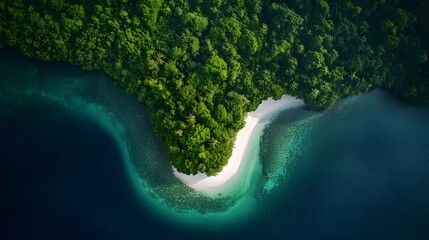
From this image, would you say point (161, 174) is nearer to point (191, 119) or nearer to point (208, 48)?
point (191, 119)

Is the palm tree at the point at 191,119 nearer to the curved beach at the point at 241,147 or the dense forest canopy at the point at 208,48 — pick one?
the dense forest canopy at the point at 208,48

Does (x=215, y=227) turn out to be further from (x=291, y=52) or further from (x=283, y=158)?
(x=291, y=52)

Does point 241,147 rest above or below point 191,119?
below

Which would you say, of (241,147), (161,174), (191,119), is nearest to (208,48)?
(191,119)

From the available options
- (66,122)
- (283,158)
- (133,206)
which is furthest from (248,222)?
(66,122)

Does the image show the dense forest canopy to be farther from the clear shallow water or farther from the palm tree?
the clear shallow water

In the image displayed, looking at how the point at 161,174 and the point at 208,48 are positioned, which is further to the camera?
the point at 161,174
